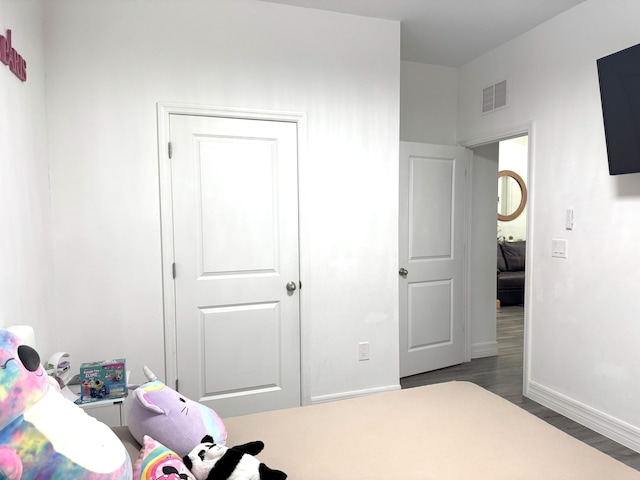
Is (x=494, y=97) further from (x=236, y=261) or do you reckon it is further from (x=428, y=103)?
(x=236, y=261)

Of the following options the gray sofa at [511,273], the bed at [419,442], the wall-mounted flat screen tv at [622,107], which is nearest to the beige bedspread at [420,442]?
the bed at [419,442]

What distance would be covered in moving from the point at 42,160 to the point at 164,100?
744mm

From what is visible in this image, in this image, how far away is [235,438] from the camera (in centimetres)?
155

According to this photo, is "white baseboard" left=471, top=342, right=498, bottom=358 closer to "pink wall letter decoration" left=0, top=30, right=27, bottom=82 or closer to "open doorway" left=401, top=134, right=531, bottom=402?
"open doorway" left=401, top=134, right=531, bottom=402

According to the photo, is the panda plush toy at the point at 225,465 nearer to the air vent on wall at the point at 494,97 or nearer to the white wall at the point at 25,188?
the white wall at the point at 25,188

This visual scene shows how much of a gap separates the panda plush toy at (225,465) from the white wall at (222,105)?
152 centimetres

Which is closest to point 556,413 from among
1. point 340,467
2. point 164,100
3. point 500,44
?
point 340,467

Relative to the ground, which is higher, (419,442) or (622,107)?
(622,107)

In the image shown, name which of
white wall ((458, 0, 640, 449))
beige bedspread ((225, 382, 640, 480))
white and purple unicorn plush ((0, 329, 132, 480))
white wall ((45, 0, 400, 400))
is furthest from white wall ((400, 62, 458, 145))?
white and purple unicorn plush ((0, 329, 132, 480))

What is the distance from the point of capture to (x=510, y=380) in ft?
11.9

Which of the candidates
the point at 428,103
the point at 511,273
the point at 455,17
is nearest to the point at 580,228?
the point at 455,17

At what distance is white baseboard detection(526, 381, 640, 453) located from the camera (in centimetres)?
249

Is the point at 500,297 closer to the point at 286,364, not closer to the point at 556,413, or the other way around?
the point at 556,413

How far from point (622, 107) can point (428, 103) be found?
1848mm
